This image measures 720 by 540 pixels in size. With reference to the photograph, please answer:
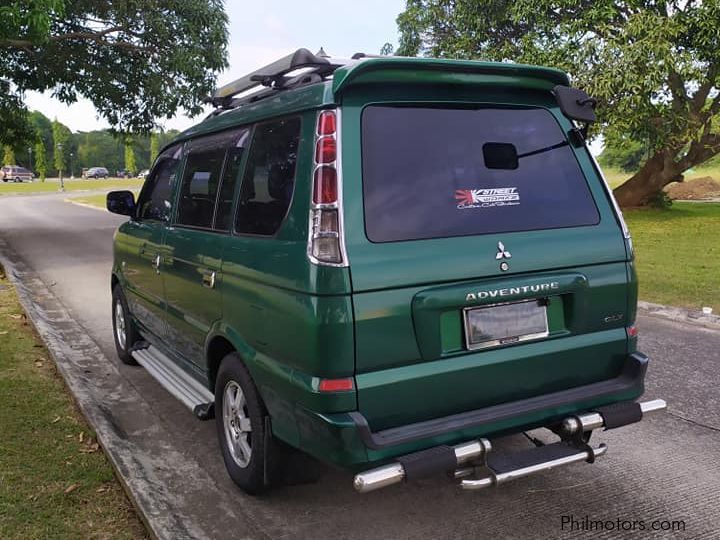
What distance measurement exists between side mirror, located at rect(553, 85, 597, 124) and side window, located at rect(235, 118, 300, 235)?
4.40 ft

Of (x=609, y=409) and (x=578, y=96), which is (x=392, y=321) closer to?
(x=609, y=409)

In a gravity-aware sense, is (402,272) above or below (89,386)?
above

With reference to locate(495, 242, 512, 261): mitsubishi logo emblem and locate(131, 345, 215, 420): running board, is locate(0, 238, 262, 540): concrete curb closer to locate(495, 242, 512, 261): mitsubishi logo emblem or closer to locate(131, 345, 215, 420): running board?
locate(131, 345, 215, 420): running board

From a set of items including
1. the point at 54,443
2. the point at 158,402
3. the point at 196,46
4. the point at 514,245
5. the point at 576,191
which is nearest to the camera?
the point at 514,245

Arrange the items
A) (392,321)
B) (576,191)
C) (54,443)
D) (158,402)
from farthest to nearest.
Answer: (158,402) < (54,443) < (576,191) < (392,321)

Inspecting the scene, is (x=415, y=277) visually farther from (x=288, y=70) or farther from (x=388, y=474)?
(x=288, y=70)

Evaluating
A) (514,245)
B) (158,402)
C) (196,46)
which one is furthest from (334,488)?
(196,46)

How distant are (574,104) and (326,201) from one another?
146 cm

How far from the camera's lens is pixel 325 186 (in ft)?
9.05

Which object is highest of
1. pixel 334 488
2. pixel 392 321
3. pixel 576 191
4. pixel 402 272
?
pixel 576 191

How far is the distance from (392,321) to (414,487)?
1.29 metres

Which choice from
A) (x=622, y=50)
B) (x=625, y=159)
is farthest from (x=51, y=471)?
(x=625, y=159)

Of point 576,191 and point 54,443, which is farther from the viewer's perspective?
point 54,443

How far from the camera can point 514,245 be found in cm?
299
